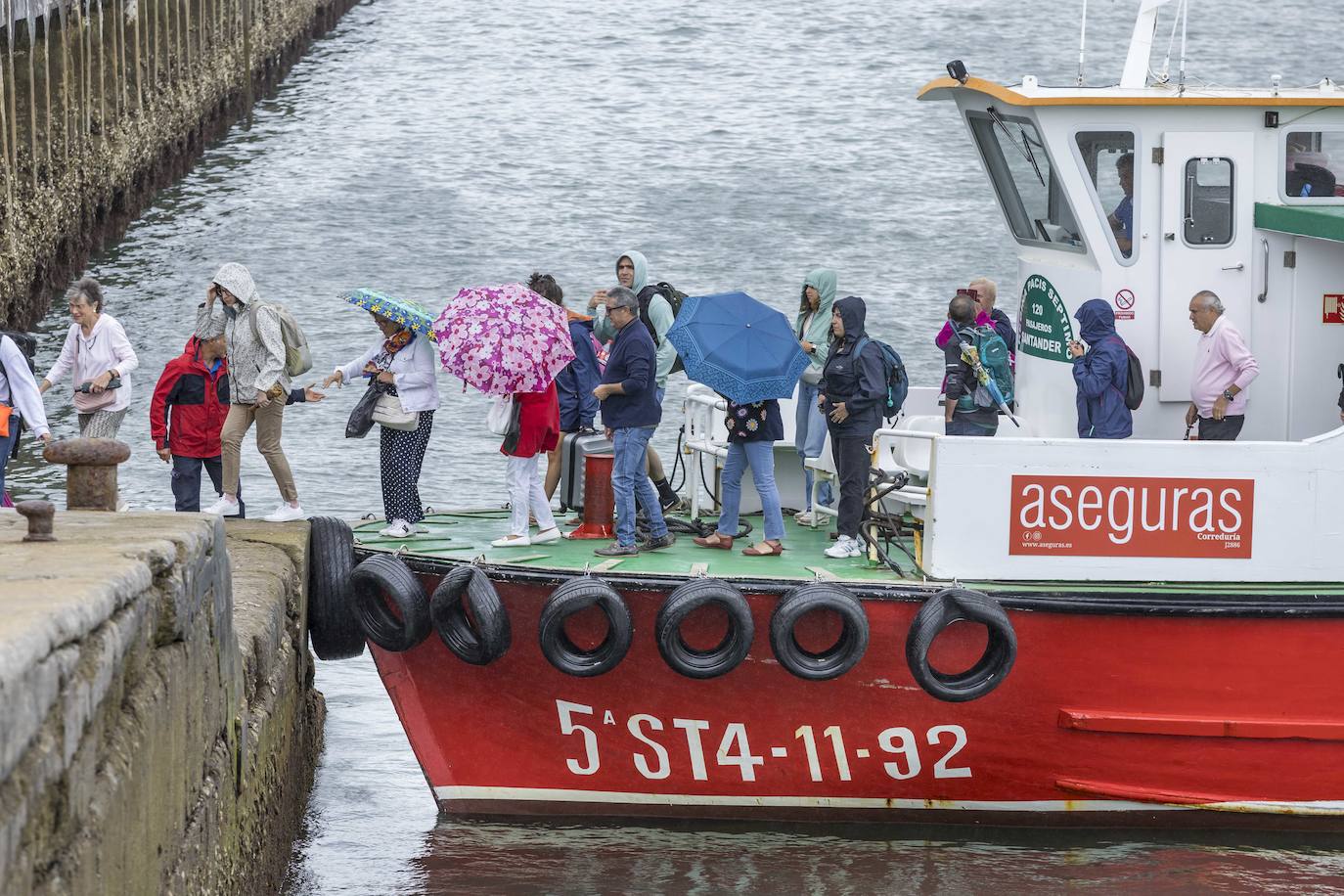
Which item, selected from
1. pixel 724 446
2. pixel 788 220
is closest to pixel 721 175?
pixel 788 220

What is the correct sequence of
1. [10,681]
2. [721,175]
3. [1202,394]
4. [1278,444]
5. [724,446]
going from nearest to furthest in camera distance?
[10,681]
[1278,444]
[1202,394]
[724,446]
[721,175]

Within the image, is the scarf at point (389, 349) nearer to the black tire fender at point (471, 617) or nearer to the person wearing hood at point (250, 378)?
the person wearing hood at point (250, 378)

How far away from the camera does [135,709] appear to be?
15.2 ft

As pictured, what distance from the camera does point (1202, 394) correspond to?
854cm

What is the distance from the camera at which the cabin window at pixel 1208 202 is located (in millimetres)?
8836

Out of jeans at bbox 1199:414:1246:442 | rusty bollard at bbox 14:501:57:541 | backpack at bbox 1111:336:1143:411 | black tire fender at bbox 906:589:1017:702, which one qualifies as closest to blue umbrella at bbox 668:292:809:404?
black tire fender at bbox 906:589:1017:702

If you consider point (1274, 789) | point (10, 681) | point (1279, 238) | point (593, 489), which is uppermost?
point (1279, 238)

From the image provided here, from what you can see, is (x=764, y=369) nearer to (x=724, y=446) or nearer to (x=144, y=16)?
(x=724, y=446)

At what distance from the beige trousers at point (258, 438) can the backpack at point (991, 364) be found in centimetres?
355

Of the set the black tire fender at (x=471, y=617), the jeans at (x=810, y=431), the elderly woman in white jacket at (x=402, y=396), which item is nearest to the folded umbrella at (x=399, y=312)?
the elderly woman in white jacket at (x=402, y=396)

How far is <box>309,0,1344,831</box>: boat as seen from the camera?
26.0 feet

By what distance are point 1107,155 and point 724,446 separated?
2.47 m

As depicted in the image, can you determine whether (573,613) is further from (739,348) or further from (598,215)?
(598,215)

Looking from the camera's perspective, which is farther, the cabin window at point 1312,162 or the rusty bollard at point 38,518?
the cabin window at point 1312,162
